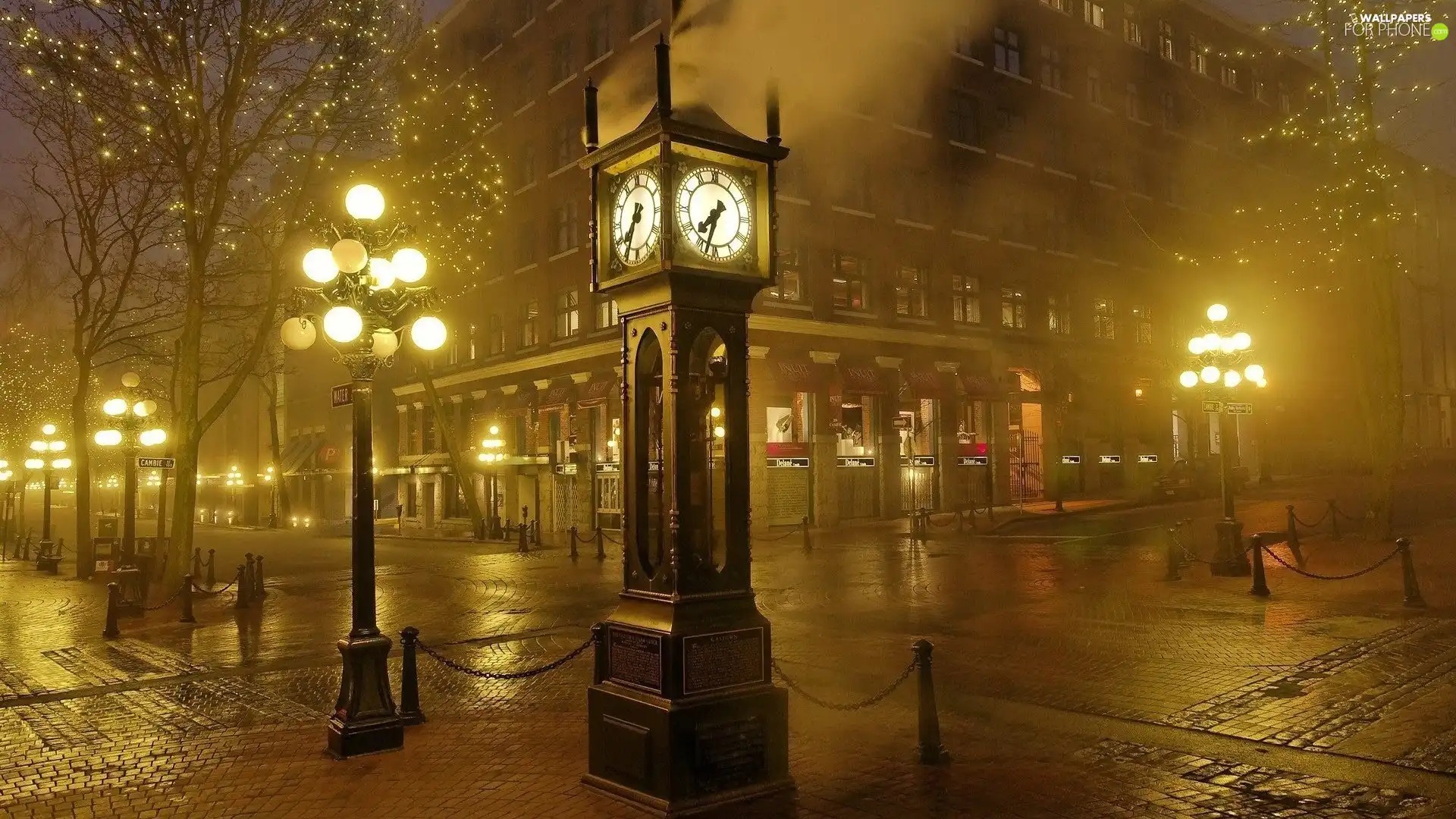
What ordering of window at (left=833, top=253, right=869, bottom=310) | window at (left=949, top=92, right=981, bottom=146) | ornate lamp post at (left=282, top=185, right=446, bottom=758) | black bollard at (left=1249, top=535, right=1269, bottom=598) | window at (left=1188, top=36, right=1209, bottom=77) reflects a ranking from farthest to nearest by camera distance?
window at (left=1188, top=36, right=1209, bottom=77)
window at (left=949, top=92, right=981, bottom=146)
window at (left=833, top=253, right=869, bottom=310)
black bollard at (left=1249, top=535, right=1269, bottom=598)
ornate lamp post at (left=282, top=185, right=446, bottom=758)

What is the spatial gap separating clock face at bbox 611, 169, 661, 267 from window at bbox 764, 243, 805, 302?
76.1 feet

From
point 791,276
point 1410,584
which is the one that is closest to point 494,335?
point 791,276

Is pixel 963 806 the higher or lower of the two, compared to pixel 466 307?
lower

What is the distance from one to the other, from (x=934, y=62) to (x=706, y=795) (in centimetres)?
3218

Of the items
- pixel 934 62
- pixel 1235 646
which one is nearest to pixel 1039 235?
pixel 934 62

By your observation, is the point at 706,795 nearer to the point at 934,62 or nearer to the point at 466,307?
the point at 934,62

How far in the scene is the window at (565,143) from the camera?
33438mm

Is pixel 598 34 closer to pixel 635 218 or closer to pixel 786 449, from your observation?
pixel 786 449

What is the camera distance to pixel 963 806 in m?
5.71

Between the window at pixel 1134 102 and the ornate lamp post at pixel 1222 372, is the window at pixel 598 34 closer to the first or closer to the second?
the window at pixel 1134 102

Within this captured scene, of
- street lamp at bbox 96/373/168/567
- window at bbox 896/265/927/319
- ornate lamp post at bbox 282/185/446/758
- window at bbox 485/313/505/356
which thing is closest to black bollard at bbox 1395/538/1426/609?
ornate lamp post at bbox 282/185/446/758

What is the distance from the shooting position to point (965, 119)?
3406cm

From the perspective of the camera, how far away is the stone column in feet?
98.8

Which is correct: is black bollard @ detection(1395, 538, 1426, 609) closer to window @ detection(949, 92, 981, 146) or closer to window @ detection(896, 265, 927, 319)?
window @ detection(896, 265, 927, 319)
